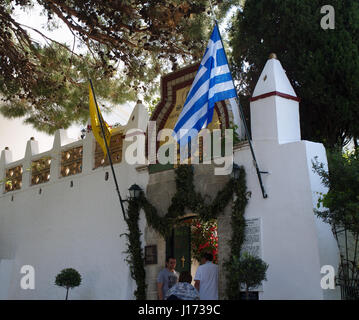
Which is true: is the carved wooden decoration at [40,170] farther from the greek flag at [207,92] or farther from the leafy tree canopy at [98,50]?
the greek flag at [207,92]

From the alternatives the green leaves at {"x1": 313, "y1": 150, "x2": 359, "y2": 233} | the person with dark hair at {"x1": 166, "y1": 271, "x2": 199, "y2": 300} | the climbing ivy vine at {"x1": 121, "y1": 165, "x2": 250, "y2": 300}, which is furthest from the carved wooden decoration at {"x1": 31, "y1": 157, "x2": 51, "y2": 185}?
the green leaves at {"x1": 313, "y1": 150, "x2": 359, "y2": 233}

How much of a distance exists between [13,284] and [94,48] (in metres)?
7.11

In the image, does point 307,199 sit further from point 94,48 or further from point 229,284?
point 94,48

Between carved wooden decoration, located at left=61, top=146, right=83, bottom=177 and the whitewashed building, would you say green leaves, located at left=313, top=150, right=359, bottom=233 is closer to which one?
the whitewashed building

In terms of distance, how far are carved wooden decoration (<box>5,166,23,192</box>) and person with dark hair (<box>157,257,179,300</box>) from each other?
7422 mm

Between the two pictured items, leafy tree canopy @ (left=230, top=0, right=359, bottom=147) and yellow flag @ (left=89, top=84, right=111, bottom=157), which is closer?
leafy tree canopy @ (left=230, top=0, right=359, bottom=147)

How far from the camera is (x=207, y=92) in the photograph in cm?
847

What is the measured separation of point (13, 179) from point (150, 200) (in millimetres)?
6887

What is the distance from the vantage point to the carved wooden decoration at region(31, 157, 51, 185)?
14.2 m

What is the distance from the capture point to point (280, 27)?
35.4 feet

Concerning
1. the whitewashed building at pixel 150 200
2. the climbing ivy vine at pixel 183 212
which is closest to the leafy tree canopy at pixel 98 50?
the whitewashed building at pixel 150 200

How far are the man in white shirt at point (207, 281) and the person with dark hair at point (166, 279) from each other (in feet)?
2.70

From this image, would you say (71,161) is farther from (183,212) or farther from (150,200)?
(183,212)

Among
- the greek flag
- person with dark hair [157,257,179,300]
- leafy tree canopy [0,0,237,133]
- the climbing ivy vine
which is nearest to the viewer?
the greek flag
